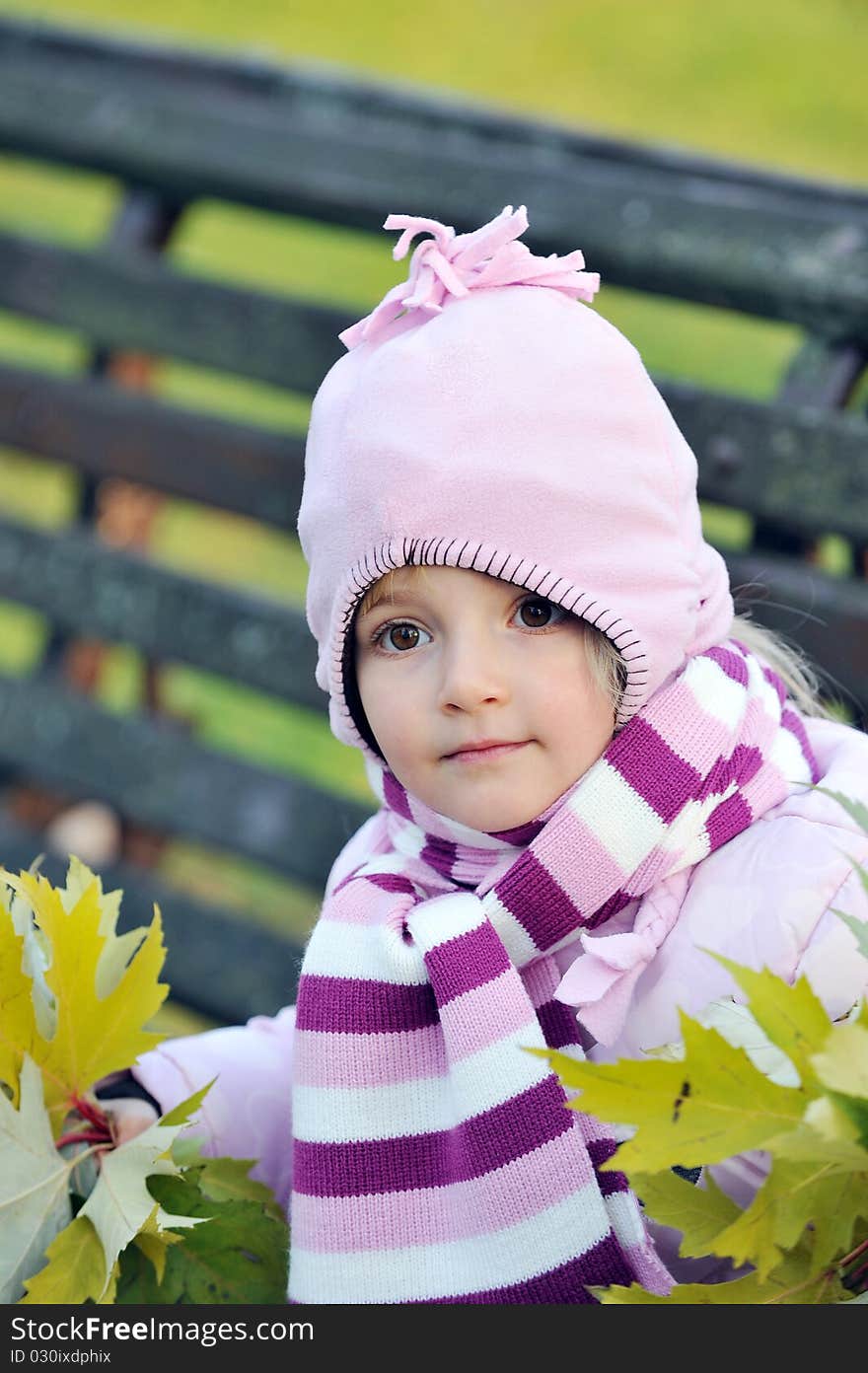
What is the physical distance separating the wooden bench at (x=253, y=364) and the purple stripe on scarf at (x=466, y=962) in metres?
0.63

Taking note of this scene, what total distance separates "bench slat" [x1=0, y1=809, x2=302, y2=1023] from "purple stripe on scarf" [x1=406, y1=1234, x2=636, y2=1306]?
1.01m

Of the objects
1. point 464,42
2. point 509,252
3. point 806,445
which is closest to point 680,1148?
point 509,252

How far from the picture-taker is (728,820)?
3.73ft

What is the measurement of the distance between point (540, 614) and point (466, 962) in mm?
248

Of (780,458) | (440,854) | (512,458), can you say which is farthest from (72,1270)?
(780,458)

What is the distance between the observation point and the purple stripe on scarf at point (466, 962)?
109 centimetres

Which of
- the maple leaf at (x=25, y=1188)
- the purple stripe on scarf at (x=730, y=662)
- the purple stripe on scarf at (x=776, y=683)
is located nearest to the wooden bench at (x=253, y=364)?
the purple stripe on scarf at (x=776, y=683)

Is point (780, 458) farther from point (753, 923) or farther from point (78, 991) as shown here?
point (78, 991)

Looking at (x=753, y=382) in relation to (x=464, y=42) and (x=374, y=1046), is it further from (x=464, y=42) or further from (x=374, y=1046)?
(x=374, y=1046)

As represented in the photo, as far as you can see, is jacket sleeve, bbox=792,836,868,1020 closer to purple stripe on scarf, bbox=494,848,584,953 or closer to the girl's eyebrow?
purple stripe on scarf, bbox=494,848,584,953

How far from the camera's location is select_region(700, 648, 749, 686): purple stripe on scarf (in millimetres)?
1173

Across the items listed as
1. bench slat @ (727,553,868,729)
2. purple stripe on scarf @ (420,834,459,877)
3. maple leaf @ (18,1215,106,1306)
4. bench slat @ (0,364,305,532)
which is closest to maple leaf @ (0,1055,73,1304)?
maple leaf @ (18,1215,106,1306)

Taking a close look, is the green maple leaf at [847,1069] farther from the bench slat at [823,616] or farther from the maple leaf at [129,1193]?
the bench slat at [823,616]

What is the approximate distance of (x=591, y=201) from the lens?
1.90 m
